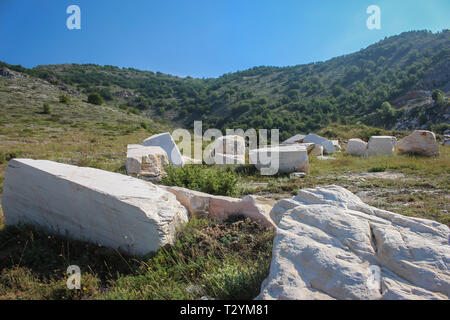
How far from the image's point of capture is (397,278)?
5.95ft

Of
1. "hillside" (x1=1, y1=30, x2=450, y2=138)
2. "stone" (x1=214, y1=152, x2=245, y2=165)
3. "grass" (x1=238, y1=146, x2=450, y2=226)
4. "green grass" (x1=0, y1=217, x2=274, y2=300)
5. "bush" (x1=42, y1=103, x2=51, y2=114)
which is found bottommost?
"green grass" (x1=0, y1=217, x2=274, y2=300)

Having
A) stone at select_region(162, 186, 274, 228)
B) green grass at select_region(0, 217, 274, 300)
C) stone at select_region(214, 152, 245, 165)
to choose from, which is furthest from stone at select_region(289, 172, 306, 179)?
green grass at select_region(0, 217, 274, 300)

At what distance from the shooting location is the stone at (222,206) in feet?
11.9

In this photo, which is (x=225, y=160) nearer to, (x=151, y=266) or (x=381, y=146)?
(x=151, y=266)

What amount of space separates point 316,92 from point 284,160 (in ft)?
173

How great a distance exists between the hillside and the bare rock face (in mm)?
25556

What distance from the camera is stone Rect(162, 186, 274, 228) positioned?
3631 mm

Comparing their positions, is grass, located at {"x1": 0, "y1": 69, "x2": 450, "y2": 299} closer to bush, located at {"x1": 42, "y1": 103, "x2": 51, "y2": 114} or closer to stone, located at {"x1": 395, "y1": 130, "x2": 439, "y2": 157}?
stone, located at {"x1": 395, "y1": 130, "x2": 439, "y2": 157}

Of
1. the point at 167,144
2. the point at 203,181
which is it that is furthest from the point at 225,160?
the point at 203,181

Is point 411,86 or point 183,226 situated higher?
point 411,86

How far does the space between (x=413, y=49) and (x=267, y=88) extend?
3581cm

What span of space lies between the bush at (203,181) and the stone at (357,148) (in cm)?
934

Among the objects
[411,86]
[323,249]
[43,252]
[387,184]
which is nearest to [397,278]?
[323,249]
